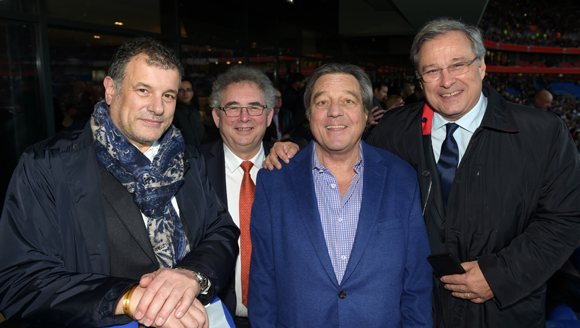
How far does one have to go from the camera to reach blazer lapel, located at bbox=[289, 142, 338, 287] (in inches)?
58.9

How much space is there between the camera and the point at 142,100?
1.42m

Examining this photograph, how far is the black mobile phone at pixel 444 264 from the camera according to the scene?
1.51 metres

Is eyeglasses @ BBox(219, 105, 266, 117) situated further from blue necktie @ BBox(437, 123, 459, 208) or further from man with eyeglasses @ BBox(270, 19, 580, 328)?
blue necktie @ BBox(437, 123, 459, 208)

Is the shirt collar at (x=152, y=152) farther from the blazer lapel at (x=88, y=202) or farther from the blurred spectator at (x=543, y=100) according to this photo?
the blurred spectator at (x=543, y=100)

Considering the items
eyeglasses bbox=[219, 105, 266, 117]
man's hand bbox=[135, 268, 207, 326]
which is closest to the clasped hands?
man's hand bbox=[135, 268, 207, 326]

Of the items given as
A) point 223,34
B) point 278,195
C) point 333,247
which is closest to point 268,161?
point 278,195

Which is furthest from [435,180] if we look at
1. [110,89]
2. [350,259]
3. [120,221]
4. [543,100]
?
[543,100]

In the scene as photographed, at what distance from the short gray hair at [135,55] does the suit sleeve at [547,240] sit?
164cm

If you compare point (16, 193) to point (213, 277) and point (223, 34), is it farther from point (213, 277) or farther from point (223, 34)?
point (223, 34)

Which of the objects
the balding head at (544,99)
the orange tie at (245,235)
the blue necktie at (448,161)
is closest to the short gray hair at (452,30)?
the blue necktie at (448,161)

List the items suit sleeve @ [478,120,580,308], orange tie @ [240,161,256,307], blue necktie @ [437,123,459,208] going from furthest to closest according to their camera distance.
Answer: orange tie @ [240,161,256,307] → blue necktie @ [437,123,459,208] → suit sleeve @ [478,120,580,308]

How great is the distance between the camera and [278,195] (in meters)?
1.65

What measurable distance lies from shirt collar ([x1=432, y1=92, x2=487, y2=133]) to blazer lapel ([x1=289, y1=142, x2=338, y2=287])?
0.73m

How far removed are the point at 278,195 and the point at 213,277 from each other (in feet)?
1.58
